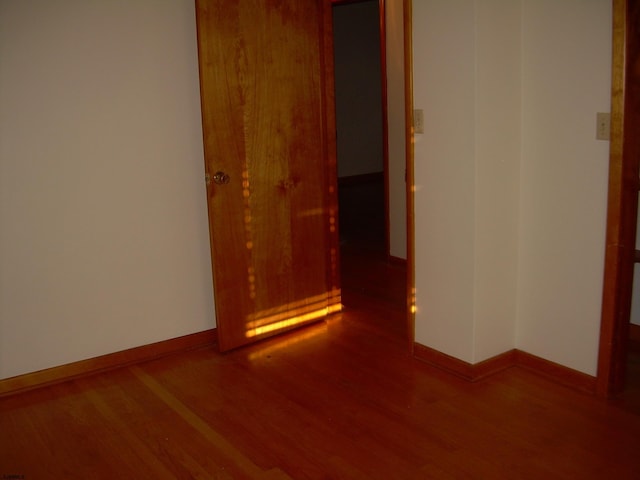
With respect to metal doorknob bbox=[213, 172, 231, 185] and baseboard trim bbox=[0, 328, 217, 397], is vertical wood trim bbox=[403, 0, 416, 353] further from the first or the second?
baseboard trim bbox=[0, 328, 217, 397]

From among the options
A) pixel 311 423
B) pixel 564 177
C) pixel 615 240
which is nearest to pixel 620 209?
pixel 615 240

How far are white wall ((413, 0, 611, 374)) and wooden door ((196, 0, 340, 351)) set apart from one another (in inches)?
29.6

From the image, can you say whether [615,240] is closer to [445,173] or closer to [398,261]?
[445,173]

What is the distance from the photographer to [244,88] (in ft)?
10.7

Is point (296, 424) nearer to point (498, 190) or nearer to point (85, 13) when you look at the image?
point (498, 190)

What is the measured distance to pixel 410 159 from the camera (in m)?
3.10

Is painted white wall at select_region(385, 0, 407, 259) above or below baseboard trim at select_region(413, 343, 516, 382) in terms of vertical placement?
above

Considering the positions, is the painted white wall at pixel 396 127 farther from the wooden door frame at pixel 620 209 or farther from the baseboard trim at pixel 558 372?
the wooden door frame at pixel 620 209

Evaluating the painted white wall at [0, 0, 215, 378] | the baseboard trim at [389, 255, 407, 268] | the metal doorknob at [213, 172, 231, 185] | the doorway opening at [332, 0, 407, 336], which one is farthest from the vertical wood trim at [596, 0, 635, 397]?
the doorway opening at [332, 0, 407, 336]

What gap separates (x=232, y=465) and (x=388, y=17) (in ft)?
11.0

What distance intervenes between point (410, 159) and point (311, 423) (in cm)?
131

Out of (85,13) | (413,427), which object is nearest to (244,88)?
(85,13)

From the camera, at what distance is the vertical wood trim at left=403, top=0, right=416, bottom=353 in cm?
298

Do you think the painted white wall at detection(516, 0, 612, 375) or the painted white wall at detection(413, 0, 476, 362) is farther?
the painted white wall at detection(413, 0, 476, 362)
